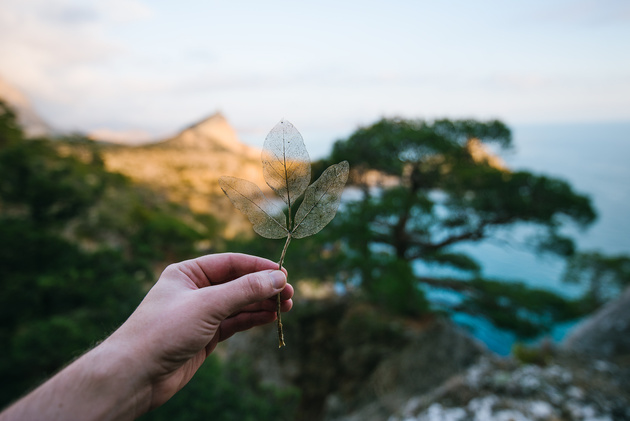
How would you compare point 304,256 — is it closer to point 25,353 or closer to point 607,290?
point 25,353

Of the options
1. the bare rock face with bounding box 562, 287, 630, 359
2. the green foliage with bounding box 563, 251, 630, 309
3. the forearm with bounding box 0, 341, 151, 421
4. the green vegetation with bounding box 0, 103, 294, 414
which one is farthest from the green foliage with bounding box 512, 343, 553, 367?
the forearm with bounding box 0, 341, 151, 421

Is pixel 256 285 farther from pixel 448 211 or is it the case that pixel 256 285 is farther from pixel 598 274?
pixel 598 274

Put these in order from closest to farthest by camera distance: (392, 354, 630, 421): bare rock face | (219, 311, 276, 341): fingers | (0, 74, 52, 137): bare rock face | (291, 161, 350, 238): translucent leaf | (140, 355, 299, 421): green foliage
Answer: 1. (291, 161, 350, 238): translucent leaf
2. (219, 311, 276, 341): fingers
3. (140, 355, 299, 421): green foliage
4. (392, 354, 630, 421): bare rock face
5. (0, 74, 52, 137): bare rock face

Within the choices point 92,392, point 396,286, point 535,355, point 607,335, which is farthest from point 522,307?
point 92,392

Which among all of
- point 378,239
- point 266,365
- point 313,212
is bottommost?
point 266,365

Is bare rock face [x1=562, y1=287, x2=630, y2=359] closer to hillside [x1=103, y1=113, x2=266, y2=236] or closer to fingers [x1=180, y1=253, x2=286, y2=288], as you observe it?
fingers [x1=180, y1=253, x2=286, y2=288]

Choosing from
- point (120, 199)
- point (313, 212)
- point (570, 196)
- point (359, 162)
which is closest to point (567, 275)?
point (570, 196)

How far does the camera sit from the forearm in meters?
0.52

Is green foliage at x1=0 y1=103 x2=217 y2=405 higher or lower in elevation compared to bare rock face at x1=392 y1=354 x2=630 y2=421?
higher

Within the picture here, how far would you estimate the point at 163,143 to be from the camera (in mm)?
17188

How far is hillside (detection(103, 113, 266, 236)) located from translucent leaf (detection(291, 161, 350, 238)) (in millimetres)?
8821

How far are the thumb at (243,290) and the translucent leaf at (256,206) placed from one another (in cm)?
11

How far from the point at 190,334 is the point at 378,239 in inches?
139

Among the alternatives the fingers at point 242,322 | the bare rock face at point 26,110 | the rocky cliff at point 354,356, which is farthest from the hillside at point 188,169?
the fingers at point 242,322
